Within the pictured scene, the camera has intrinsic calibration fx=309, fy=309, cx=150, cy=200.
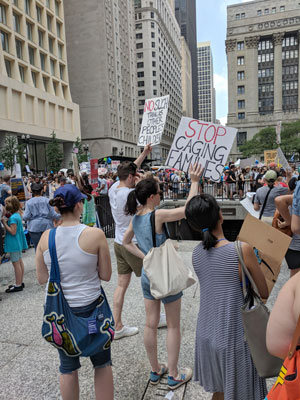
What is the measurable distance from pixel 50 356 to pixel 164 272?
6.32 ft

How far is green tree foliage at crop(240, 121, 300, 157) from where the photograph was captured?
171 feet

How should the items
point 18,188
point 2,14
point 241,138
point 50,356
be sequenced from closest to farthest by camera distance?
point 50,356
point 18,188
point 2,14
point 241,138

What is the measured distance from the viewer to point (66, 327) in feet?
7.00

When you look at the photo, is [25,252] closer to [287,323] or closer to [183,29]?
[287,323]

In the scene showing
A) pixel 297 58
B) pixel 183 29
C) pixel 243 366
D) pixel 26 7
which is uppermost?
pixel 183 29

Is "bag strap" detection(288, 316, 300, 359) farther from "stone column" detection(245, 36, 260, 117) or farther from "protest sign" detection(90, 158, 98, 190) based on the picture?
"stone column" detection(245, 36, 260, 117)

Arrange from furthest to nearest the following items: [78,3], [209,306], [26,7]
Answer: [78,3]
[26,7]
[209,306]

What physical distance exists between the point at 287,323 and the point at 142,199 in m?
1.72

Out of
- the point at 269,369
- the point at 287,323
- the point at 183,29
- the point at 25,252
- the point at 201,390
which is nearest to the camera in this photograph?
the point at 287,323

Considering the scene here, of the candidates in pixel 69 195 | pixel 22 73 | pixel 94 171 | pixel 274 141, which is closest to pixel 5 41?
pixel 22 73

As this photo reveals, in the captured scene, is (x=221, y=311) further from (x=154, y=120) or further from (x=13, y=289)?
(x=13, y=289)

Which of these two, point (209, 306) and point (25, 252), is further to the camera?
point (25, 252)

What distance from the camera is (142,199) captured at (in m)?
2.80

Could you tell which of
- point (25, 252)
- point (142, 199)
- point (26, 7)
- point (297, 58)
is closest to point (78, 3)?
point (26, 7)
